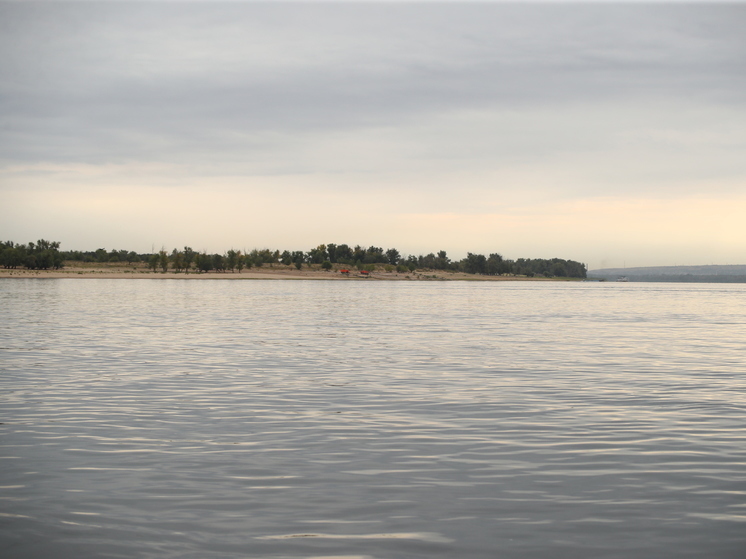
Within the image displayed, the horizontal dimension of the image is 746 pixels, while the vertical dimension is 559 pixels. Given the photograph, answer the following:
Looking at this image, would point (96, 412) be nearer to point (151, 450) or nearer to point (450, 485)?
point (151, 450)

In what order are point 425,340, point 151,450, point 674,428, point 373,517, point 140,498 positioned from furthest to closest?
point 425,340
point 674,428
point 151,450
point 140,498
point 373,517

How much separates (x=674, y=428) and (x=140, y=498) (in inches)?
445

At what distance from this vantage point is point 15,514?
9.16 meters

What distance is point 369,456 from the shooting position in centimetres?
1228

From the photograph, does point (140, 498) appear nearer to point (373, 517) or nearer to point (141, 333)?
point (373, 517)

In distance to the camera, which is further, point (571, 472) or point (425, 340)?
point (425, 340)

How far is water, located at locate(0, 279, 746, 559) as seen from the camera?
8.48 meters

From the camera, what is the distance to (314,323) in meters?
48.0

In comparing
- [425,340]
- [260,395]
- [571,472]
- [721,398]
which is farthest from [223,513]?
[425,340]

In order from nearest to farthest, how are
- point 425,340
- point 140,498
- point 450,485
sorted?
point 140,498 < point 450,485 < point 425,340

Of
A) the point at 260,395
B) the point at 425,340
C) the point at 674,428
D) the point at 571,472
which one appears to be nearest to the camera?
the point at 571,472

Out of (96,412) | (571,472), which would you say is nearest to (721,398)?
(571,472)

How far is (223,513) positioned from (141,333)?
30407 millimetres

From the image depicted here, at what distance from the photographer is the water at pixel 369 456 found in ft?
27.8
